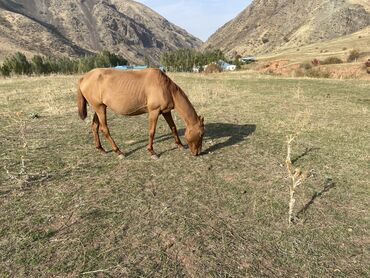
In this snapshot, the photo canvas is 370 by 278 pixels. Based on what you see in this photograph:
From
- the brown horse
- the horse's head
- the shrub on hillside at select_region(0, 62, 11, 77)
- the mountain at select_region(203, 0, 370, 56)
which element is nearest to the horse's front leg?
the brown horse

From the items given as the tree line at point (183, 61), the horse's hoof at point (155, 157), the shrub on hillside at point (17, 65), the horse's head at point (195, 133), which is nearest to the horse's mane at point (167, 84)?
the horse's head at point (195, 133)

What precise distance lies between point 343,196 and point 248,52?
15905cm

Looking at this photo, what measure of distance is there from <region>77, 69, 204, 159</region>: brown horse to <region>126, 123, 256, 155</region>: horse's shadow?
1.08m

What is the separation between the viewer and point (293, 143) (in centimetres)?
1155

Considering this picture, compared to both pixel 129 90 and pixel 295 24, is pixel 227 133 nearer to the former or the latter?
pixel 129 90

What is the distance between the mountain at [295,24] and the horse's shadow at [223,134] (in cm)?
13136

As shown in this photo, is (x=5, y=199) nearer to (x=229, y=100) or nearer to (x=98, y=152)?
(x=98, y=152)

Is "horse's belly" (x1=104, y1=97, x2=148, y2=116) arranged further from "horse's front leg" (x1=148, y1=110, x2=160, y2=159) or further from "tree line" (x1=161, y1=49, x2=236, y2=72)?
"tree line" (x1=161, y1=49, x2=236, y2=72)

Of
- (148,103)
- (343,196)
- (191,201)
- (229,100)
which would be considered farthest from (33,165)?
(229,100)

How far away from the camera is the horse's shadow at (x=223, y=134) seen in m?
11.1

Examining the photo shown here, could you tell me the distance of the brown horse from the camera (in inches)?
379

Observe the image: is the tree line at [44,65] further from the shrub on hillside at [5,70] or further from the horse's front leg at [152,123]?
the horse's front leg at [152,123]

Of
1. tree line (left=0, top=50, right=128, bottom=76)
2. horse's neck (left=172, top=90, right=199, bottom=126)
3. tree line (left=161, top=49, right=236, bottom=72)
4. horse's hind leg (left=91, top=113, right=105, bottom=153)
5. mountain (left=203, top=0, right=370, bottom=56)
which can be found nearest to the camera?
horse's neck (left=172, top=90, right=199, bottom=126)

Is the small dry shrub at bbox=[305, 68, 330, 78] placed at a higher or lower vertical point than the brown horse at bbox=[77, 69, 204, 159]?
lower
